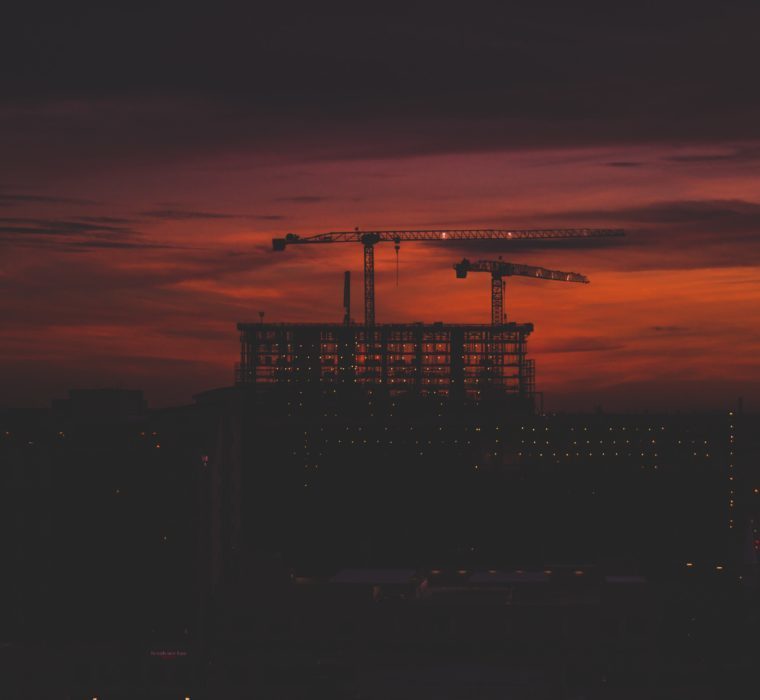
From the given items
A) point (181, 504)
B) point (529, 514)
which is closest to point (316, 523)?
point (529, 514)

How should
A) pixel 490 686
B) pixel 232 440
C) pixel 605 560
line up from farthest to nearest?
pixel 605 560 → pixel 232 440 → pixel 490 686

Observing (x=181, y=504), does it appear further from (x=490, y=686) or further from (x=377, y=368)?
(x=377, y=368)

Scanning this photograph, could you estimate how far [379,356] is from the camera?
652 ft

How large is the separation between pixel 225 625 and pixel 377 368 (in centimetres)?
11429

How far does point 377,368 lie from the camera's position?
198m

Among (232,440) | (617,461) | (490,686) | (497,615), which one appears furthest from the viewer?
(617,461)

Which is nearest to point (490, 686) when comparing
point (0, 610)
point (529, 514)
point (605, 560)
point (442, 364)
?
point (0, 610)

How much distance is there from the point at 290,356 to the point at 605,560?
9327 cm

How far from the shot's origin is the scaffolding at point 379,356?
19450cm

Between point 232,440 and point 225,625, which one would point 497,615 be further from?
point 232,440

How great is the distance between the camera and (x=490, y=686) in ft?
228

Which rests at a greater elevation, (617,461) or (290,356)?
(290,356)

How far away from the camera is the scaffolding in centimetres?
19450

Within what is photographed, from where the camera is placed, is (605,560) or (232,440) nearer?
(232,440)
